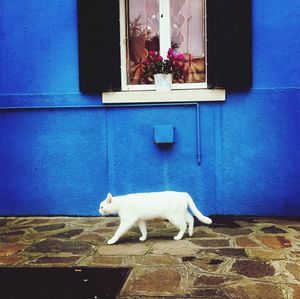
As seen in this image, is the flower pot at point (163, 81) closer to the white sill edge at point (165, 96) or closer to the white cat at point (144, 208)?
the white sill edge at point (165, 96)

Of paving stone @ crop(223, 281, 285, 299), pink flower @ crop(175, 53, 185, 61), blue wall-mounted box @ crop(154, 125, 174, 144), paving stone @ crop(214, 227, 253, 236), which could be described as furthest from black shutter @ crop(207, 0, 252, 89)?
paving stone @ crop(223, 281, 285, 299)

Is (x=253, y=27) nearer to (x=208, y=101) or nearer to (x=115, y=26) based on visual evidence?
(x=208, y=101)

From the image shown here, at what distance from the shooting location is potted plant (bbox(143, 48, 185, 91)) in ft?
19.5

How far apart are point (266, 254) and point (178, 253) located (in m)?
0.87

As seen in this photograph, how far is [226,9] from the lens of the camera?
5715 mm

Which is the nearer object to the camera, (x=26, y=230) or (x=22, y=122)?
(x=26, y=230)

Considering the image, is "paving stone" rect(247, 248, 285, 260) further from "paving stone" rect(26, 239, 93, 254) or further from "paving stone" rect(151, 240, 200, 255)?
"paving stone" rect(26, 239, 93, 254)

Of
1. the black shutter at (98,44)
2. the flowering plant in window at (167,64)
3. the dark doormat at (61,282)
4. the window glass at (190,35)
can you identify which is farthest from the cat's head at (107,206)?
the window glass at (190,35)

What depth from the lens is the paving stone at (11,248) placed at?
460 cm

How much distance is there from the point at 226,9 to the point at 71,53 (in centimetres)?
219

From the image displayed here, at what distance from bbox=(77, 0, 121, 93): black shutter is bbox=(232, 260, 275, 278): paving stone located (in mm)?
3059

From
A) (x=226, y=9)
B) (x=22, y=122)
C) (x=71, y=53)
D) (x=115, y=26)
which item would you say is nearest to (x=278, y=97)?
(x=226, y=9)

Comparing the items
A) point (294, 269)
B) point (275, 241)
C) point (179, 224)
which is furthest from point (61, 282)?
point (275, 241)

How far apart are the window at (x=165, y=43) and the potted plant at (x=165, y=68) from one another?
15 cm
